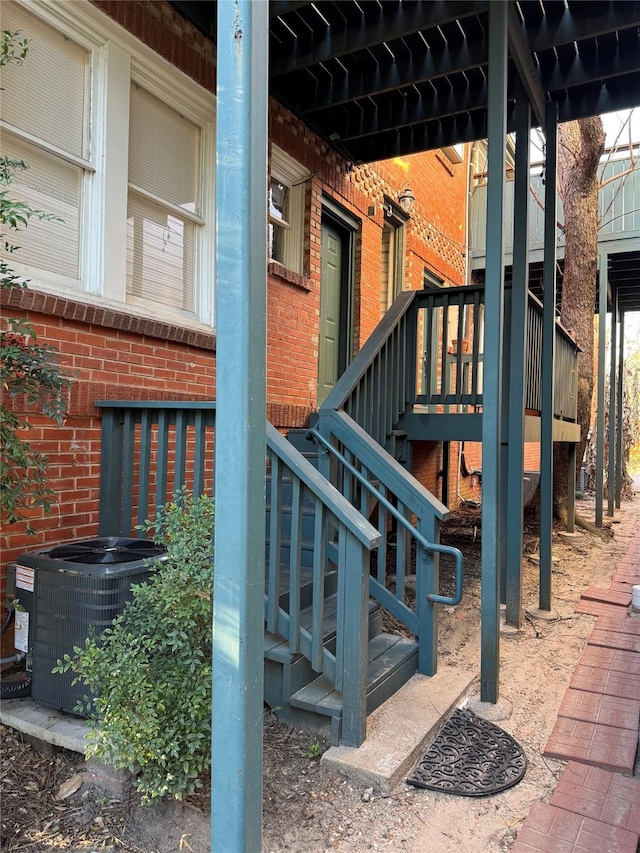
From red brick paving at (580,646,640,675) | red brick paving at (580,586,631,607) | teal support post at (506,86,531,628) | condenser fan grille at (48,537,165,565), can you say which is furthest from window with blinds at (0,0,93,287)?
red brick paving at (580,586,631,607)

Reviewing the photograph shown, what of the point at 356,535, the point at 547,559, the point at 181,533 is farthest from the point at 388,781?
the point at 547,559

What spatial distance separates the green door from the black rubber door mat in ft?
12.9

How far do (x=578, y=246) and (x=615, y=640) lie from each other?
5866mm

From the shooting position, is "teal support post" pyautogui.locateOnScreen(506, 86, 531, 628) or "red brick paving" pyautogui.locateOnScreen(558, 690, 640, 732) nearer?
"red brick paving" pyautogui.locateOnScreen(558, 690, 640, 732)

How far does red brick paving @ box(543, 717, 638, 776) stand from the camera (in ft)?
8.91

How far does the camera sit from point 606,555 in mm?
7461

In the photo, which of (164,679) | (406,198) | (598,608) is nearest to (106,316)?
(164,679)

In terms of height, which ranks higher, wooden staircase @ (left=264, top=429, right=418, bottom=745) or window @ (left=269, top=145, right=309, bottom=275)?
window @ (left=269, top=145, right=309, bottom=275)

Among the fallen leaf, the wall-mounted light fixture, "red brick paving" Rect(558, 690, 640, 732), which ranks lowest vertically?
"red brick paving" Rect(558, 690, 640, 732)

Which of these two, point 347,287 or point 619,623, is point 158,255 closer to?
point 347,287

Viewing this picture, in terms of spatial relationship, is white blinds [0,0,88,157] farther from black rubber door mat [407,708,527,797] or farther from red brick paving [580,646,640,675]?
red brick paving [580,646,640,675]

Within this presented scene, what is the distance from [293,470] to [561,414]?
498 cm

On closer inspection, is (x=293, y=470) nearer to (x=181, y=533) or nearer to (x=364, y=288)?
(x=181, y=533)

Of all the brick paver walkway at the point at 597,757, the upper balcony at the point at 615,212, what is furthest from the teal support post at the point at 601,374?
the brick paver walkway at the point at 597,757
